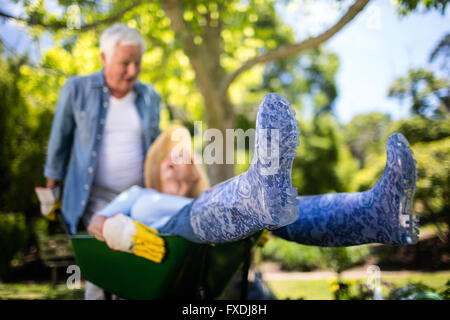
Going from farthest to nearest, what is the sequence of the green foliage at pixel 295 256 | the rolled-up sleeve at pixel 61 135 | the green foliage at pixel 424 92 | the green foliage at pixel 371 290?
the green foliage at pixel 295 256, the green foliage at pixel 424 92, the rolled-up sleeve at pixel 61 135, the green foliage at pixel 371 290

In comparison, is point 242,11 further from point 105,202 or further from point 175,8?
point 105,202

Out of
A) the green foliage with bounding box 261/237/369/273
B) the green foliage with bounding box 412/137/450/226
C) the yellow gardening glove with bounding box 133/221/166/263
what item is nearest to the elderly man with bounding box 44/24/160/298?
the yellow gardening glove with bounding box 133/221/166/263

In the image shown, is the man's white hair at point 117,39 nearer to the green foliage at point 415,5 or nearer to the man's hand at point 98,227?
the man's hand at point 98,227

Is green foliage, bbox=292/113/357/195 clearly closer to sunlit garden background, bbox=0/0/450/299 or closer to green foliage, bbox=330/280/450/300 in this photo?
sunlit garden background, bbox=0/0/450/299

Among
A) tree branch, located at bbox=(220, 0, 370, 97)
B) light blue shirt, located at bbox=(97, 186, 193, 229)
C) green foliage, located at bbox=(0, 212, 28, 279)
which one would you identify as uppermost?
tree branch, located at bbox=(220, 0, 370, 97)

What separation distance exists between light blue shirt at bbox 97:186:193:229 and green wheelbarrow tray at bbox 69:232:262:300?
0.16 meters

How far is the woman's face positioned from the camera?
82.0 inches

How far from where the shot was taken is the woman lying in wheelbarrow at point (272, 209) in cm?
113

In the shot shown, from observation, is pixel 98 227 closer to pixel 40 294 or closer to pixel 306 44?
pixel 306 44

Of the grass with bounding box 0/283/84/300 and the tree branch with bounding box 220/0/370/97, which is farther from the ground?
the tree branch with bounding box 220/0/370/97

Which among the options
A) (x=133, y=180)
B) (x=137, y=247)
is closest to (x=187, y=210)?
A: (x=137, y=247)

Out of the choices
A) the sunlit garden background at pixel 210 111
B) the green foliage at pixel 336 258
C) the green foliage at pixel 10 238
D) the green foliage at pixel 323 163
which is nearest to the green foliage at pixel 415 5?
the sunlit garden background at pixel 210 111

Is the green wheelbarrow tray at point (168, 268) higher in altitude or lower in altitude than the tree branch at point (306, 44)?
lower

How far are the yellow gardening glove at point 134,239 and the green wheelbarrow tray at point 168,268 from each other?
0.04 meters
